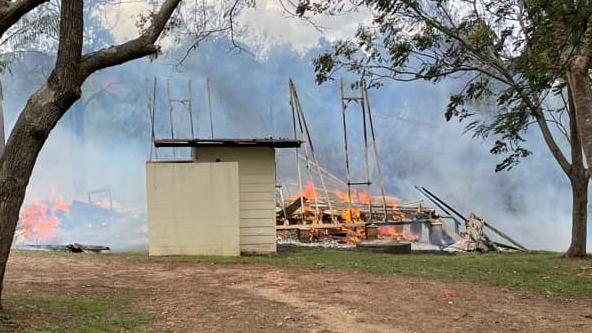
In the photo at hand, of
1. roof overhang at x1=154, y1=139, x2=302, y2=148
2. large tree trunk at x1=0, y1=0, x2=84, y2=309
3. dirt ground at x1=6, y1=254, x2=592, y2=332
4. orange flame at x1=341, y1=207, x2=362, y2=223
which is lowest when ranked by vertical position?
dirt ground at x1=6, y1=254, x2=592, y2=332

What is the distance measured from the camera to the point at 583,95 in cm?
1005

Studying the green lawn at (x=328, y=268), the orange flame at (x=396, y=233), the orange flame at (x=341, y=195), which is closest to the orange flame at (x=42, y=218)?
the orange flame at (x=341, y=195)

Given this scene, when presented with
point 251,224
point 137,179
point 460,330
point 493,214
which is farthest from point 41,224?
point 460,330

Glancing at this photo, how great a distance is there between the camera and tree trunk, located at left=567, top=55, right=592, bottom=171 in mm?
9930

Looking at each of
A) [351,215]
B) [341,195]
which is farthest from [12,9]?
[341,195]

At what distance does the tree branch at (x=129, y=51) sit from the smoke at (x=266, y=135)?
2444cm

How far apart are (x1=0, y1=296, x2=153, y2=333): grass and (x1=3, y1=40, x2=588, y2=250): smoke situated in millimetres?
24305

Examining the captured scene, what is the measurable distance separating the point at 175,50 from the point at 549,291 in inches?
1315

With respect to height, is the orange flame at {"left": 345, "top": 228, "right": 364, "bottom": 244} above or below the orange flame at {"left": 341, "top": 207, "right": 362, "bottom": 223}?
below

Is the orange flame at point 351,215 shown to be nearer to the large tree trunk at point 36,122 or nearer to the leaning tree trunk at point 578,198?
the leaning tree trunk at point 578,198

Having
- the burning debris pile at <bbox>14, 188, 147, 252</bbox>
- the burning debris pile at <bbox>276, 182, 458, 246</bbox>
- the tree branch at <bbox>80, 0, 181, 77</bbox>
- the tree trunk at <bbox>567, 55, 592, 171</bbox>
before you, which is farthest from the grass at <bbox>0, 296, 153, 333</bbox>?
the burning debris pile at <bbox>14, 188, 147, 252</bbox>

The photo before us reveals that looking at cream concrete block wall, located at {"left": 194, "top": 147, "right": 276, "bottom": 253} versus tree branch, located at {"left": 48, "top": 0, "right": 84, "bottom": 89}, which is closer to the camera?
tree branch, located at {"left": 48, "top": 0, "right": 84, "bottom": 89}

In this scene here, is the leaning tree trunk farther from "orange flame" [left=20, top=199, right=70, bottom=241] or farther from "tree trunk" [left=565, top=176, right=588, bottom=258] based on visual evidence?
"orange flame" [left=20, top=199, right=70, bottom=241]

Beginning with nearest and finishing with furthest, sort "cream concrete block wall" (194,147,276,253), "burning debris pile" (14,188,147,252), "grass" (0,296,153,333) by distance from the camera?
1. "grass" (0,296,153,333)
2. "cream concrete block wall" (194,147,276,253)
3. "burning debris pile" (14,188,147,252)
